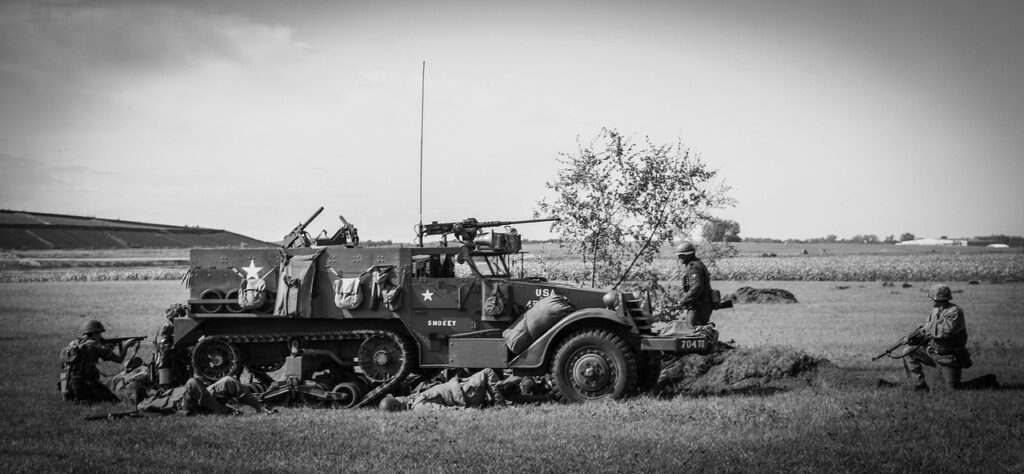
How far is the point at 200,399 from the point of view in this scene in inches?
439

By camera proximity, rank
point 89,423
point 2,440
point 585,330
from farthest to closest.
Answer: point 585,330, point 89,423, point 2,440

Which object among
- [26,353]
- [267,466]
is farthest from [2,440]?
[26,353]

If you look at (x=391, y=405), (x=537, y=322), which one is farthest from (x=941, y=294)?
(x=391, y=405)

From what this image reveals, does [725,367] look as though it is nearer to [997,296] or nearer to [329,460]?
[329,460]

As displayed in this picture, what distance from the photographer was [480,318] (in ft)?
41.3

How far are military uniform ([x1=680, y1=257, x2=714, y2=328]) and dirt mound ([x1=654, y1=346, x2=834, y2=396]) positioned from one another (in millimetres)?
982

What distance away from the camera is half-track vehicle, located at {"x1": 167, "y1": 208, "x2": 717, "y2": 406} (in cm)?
1202

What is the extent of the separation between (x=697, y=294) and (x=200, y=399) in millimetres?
7304

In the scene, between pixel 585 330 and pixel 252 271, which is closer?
pixel 585 330

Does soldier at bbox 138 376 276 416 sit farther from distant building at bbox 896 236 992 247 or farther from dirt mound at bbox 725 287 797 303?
distant building at bbox 896 236 992 247

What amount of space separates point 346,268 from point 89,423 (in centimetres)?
404

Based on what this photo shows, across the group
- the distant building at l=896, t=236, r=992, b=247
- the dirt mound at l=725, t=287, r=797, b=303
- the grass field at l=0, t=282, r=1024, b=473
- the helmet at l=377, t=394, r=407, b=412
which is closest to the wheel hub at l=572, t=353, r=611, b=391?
the grass field at l=0, t=282, r=1024, b=473

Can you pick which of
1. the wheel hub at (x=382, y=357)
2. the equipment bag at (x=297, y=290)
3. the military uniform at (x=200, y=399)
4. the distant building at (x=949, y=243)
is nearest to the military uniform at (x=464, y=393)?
the wheel hub at (x=382, y=357)

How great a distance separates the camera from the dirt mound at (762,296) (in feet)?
108
